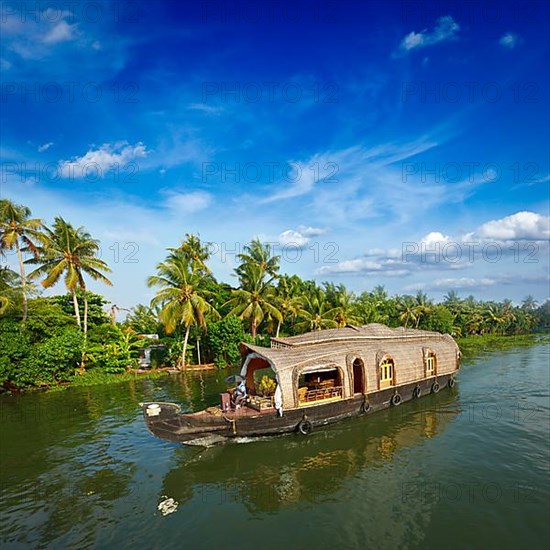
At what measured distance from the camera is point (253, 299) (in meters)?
28.6

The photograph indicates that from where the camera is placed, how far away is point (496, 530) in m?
7.76

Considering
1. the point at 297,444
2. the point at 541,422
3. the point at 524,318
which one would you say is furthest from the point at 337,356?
the point at 524,318

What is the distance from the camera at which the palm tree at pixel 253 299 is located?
2827cm

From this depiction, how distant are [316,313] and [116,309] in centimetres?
1553

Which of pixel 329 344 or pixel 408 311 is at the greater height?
pixel 408 311

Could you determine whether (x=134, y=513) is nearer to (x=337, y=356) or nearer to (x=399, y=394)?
(x=337, y=356)

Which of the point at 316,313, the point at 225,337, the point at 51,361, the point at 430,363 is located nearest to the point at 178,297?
the point at 225,337

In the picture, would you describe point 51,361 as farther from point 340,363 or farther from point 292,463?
point 340,363

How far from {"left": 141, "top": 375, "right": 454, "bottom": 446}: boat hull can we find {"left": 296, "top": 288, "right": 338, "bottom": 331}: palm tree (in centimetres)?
1615

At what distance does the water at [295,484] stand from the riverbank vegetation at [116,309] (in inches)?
226

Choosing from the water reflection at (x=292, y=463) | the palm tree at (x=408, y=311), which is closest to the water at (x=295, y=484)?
the water reflection at (x=292, y=463)

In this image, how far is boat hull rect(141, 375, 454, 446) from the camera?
11.2 meters

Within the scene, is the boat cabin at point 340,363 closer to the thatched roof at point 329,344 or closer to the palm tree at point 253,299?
the thatched roof at point 329,344

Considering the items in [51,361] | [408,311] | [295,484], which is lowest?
[295,484]
